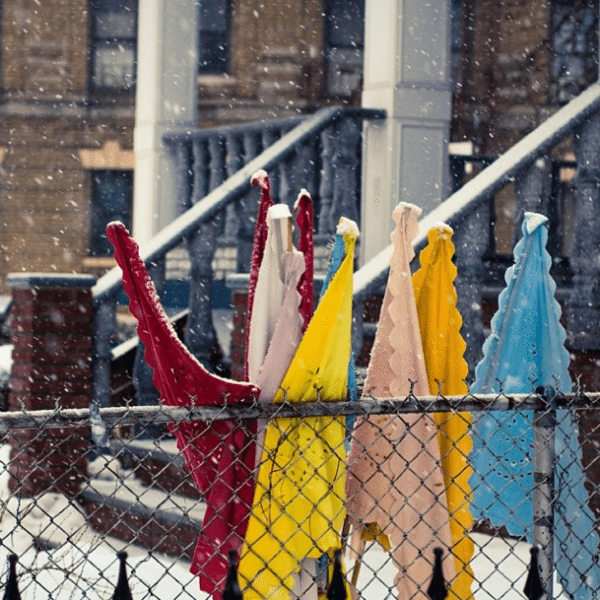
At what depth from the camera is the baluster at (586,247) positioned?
6.32 metres

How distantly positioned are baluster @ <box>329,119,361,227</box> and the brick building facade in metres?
10.7

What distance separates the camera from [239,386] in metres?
3.07

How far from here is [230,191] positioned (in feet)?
27.0

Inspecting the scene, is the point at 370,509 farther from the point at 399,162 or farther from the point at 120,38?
A: the point at 120,38

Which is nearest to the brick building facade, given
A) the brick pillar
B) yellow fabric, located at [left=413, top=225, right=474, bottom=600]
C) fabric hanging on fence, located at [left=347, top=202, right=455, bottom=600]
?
the brick pillar

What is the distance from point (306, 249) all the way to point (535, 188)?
3597 millimetres

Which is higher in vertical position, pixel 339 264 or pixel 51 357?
pixel 339 264

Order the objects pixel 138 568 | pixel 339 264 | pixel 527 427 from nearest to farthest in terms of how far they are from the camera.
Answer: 1. pixel 339 264
2. pixel 527 427
3. pixel 138 568

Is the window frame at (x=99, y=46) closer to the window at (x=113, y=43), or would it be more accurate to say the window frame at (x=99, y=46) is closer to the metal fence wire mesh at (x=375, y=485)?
the window at (x=113, y=43)

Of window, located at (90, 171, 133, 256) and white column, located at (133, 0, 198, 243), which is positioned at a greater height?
white column, located at (133, 0, 198, 243)

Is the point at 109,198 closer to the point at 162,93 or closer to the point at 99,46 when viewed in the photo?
the point at 99,46

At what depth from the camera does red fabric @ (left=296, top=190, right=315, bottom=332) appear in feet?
10.7

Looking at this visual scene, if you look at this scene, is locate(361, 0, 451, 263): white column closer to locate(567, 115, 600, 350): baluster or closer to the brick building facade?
locate(567, 115, 600, 350): baluster

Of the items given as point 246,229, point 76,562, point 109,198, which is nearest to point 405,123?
point 246,229
